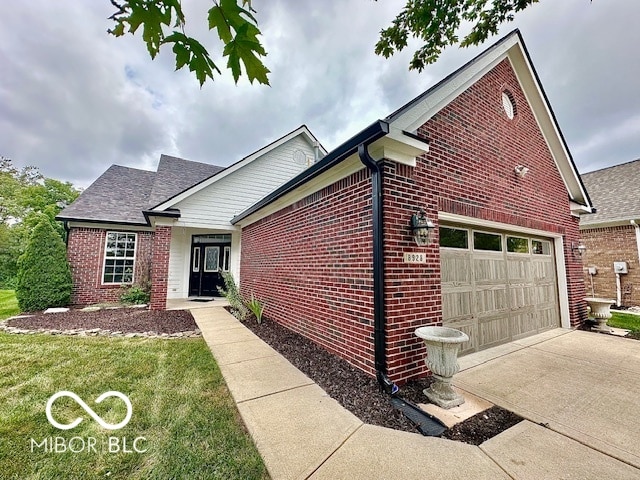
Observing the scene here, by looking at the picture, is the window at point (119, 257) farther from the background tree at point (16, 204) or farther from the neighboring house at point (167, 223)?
the background tree at point (16, 204)

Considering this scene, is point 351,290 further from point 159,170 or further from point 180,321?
point 159,170

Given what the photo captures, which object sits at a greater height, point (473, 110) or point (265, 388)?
point (473, 110)

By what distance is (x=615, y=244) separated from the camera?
10141 millimetres

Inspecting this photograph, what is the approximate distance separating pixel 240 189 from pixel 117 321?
5860 millimetres

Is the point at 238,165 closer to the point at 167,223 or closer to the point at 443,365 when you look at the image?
the point at 167,223

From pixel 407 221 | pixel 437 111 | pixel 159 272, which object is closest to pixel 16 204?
pixel 159 272

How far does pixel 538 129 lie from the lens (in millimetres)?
6289

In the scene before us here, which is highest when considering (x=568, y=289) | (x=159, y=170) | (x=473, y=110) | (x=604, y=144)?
(x=604, y=144)

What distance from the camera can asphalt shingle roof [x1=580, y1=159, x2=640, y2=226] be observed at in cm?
1016

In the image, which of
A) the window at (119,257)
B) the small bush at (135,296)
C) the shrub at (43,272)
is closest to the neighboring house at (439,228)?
the small bush at (135,296)

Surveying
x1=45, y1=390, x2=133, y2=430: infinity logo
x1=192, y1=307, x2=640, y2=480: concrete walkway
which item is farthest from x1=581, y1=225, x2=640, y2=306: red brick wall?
x1=45, y1=390, x2=133, y2=430: infinity logo

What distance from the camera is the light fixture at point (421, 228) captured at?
346 centimetres

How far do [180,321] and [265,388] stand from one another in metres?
4.74

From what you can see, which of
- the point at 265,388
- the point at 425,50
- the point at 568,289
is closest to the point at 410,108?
the point at 425,50
